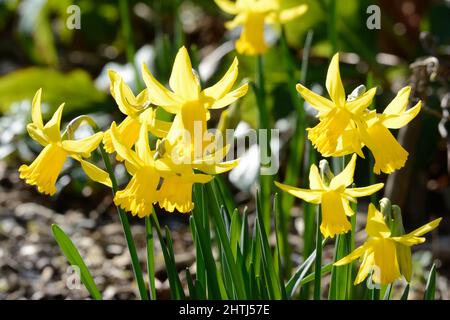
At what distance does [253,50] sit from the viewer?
7.10 ft

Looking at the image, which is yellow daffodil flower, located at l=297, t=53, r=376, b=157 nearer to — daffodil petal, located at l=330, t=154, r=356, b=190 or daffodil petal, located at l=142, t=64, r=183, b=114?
daffodil petal, located at l=330, t=154, r=356, b=190

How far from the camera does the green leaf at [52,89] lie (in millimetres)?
3217

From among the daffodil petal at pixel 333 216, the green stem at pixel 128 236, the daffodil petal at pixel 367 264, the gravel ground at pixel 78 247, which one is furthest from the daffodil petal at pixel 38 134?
the gravel ground at pixel 78 247

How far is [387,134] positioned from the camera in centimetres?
136

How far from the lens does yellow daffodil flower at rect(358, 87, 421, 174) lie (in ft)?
4.40

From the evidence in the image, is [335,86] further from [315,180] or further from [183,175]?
[183,175]

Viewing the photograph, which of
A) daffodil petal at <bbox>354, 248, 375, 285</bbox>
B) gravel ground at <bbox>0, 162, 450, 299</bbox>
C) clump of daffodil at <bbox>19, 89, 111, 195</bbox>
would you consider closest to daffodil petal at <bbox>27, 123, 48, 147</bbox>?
clump of daffodil at <bbox>19, 89, 111, 195</bbox>

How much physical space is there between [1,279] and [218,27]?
7.15ft

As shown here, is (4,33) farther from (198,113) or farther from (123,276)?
(198,113)

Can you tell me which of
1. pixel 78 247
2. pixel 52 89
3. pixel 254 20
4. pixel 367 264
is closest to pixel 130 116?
pixel 367 264

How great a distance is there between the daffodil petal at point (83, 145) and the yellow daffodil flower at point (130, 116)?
0.02m

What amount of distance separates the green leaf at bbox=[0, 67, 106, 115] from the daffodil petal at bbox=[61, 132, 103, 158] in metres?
1.82

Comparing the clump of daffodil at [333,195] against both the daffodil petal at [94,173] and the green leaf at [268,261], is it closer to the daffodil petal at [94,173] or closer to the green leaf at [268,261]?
the green leaf at [268,261]
